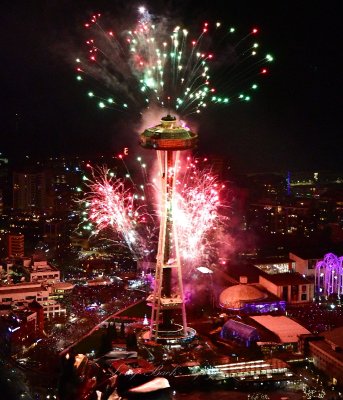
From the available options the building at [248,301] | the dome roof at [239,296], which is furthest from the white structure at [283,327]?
the dome roof at [239,296]

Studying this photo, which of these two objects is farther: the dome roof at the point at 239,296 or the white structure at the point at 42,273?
the white structure at the point at 42,273

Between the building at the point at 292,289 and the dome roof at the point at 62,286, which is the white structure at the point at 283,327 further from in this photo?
the dome roof at the point at 62,286

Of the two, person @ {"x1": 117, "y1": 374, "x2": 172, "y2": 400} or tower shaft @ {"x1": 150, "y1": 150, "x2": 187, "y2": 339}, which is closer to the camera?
person @ {"x1": 117, "y1": 374, "x2": 172, "y2": 400}

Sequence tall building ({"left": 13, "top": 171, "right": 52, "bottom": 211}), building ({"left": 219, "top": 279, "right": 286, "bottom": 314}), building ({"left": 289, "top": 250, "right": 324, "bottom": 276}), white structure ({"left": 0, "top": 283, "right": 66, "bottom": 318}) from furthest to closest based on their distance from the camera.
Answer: tall building ({"left": 13, "top": 171, "right": 52, "bottom": 211})
building ({"left": 289, "top": 250, "right": 324, "bottom": 276})
building ({"left": 219, "top": 279, "right": 286, "bottom": 314})
white structure ({"left": 0, "top": 283, "right": 66, "bottom": 318})

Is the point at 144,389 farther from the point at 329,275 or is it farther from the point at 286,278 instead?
the point at 329,275

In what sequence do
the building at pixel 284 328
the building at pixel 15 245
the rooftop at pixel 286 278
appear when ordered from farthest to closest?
the building at pixel 15 245
the rooftop at pixel 286 278
the building at pixel 284 328

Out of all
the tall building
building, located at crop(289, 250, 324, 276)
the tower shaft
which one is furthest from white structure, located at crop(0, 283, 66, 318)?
the tall building

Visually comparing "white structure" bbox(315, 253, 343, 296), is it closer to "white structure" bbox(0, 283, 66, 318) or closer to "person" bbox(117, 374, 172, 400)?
"white structure" bbox(0, 283, 66, 318)

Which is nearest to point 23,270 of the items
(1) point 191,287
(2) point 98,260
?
(2) point 98,260
